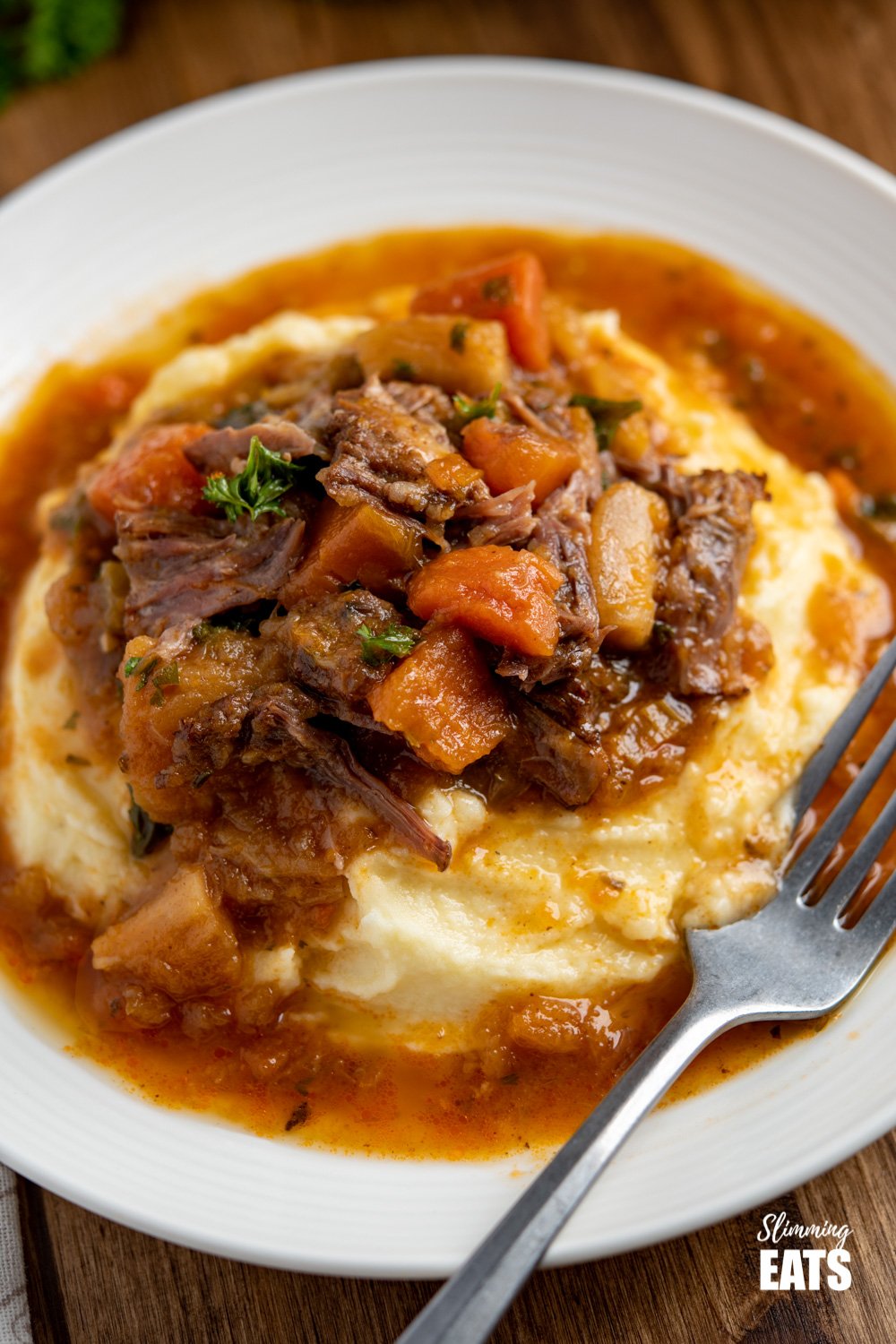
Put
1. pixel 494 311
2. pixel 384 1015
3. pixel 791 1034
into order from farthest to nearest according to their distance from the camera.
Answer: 1. pixel 494 311
2. pixel 384 1015
3. pixel 791 1034

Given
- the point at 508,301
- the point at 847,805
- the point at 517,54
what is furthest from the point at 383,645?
the point at 517,54

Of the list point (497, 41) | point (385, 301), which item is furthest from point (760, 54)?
point (385, 301)

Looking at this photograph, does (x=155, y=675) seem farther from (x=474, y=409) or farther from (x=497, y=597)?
(x=474, y=409)

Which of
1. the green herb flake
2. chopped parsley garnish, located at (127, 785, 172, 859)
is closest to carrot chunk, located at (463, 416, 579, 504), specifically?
the green herb flake

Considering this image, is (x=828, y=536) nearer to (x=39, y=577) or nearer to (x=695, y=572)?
(x=695, y=572)

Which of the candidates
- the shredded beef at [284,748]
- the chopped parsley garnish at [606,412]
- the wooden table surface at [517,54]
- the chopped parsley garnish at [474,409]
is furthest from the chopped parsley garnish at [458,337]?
the wooden table surface at [517,54]

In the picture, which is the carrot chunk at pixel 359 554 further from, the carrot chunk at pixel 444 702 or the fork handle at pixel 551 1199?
the fork handle at pixel 551 1199

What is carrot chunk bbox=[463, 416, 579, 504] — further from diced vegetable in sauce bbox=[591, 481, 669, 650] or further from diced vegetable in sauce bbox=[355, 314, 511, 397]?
diced vegetable in sauce bbox=[355, 314, 511, 397]
